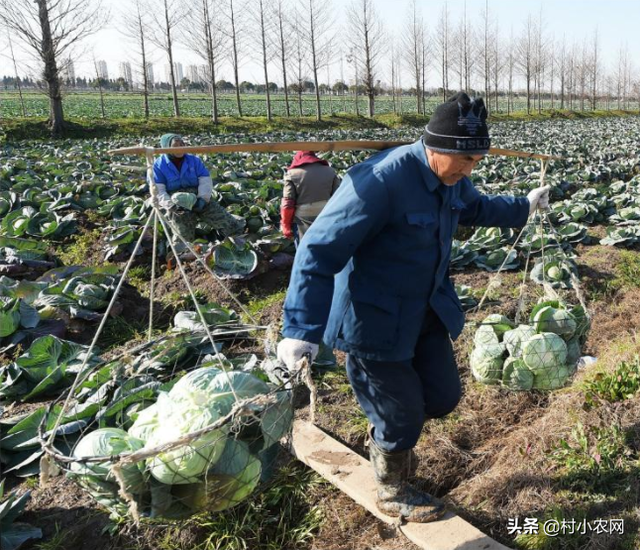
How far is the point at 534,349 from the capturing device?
3.16 m

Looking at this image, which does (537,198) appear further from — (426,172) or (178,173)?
(178,173)

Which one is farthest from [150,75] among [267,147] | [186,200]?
[267,147]

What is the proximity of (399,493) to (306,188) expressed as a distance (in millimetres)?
3385

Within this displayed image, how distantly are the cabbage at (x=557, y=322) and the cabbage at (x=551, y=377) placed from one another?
0.67 feet

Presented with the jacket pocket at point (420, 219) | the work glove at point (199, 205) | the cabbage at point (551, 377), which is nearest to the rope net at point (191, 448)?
the jacket pocket at point (420, 219)

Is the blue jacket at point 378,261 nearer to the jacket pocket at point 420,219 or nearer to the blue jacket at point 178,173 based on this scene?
the jacket pocket at point 420,219

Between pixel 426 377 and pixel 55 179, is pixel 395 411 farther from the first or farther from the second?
pixel 55 179

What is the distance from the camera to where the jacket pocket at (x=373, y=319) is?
2.35m

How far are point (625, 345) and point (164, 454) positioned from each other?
11.0ft

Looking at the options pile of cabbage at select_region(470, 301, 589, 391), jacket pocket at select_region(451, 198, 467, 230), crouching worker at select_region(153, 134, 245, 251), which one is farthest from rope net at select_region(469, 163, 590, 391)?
crouching worker at select_region(153, 134, 245, 251)

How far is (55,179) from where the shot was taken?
11.6m

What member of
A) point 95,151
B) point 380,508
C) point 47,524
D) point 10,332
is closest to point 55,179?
point 95,151

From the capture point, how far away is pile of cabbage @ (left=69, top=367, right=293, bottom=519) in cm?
212

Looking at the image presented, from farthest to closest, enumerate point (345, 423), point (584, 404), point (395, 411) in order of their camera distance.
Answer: point (345, 423)
point (584, 404)
point (395, 411)
